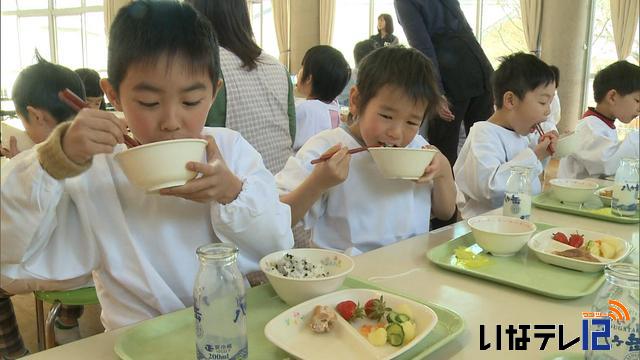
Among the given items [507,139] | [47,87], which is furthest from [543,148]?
[47,87]

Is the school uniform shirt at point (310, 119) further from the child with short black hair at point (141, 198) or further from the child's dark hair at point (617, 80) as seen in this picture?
the child with short black hair at point (141, 198)

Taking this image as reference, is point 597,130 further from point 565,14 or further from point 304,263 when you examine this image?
point 304,263

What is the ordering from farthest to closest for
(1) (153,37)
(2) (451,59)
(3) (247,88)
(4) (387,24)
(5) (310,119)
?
(4) (387,24)
(5) (310,119)
(2) (451,59)
(3) (247,88)
(1) (153,37)

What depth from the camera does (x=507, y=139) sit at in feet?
5.54

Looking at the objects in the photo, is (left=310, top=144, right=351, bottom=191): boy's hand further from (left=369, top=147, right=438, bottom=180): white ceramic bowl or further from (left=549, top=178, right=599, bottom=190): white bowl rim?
(left=549, top=178, right=599, bottom=190): white bowl rim

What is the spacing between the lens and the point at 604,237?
3.34ft

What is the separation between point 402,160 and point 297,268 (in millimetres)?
325

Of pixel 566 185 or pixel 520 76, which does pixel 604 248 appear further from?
pixel 520 76

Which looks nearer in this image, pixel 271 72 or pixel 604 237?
pixel 604 237

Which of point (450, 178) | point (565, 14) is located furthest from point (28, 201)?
point (565, 14)

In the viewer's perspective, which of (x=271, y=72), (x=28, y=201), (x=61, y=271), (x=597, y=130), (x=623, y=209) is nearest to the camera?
(x=28, y=201)

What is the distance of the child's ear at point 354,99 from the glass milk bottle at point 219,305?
75cm

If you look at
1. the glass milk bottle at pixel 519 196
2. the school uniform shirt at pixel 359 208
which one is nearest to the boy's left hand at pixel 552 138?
the glass milk bottle at pixel 519 196

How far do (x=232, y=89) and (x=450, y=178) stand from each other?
703 mm
